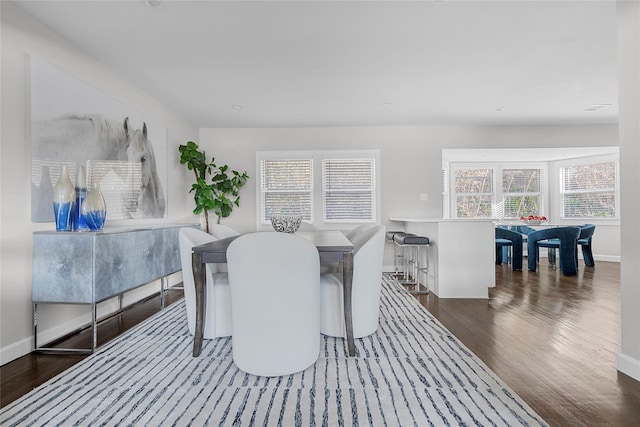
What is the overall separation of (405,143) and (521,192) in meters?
3.78

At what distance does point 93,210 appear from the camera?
2562 millimetres

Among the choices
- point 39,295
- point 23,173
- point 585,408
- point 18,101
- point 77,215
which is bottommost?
point 585,408

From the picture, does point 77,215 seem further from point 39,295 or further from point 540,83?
point 540,83

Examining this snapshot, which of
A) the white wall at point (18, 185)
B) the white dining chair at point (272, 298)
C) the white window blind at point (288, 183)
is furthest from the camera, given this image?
the white window blind at point (288, 183)

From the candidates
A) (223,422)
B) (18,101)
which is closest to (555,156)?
(223,422)

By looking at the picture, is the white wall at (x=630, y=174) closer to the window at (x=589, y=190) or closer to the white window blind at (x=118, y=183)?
the white window blind at (x=118, y=183)

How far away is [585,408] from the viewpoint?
5.32 ft

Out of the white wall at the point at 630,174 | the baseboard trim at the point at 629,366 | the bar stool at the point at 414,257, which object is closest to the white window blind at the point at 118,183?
the bar stool at the point at 414,257

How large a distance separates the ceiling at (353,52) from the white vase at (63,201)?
125cm

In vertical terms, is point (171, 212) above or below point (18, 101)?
below

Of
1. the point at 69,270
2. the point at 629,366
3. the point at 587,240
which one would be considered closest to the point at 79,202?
the point at 69,270

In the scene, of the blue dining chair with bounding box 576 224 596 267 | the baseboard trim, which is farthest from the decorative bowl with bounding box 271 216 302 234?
the blue dining chair with bounding box 576 224 596 267

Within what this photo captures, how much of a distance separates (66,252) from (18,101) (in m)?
1.12

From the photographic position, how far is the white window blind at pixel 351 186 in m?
5.65
